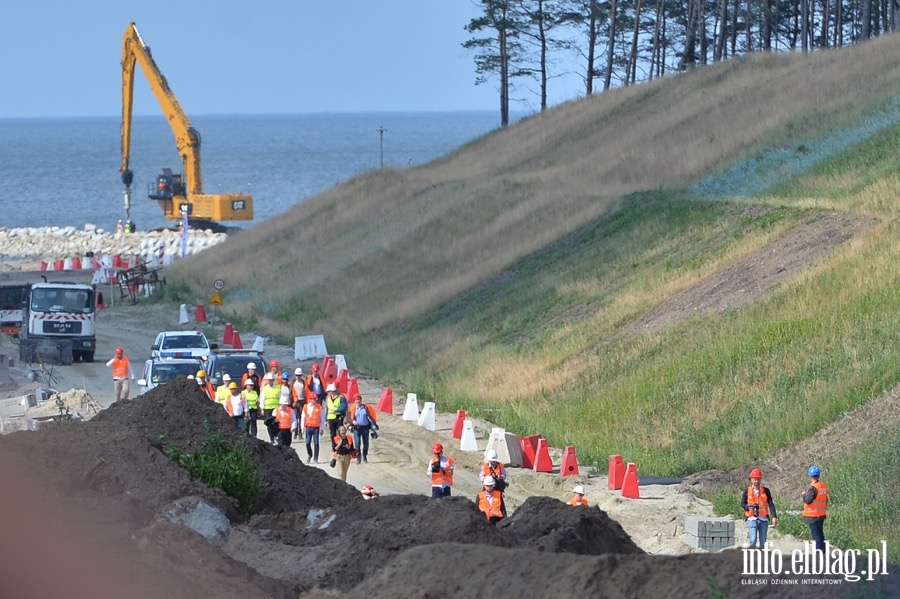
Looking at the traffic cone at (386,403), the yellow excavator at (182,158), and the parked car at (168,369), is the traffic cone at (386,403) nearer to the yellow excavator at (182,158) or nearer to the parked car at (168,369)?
the parked car at (168,369)

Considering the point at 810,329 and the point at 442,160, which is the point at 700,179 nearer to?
the point at 810,329

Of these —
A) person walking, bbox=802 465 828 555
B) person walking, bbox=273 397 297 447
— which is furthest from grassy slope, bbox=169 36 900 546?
person walking, bbox=802 465 828 555

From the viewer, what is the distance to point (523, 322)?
3453 cm

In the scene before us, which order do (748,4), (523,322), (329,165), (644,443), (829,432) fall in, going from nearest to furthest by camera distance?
(829,432), (644,443), (523,322), (748,4), (329,165)

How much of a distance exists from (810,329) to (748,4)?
55.8 metres

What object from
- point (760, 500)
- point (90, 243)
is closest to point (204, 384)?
point (760, 500)

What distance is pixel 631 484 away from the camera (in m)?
20.1

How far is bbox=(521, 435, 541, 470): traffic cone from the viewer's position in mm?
22594

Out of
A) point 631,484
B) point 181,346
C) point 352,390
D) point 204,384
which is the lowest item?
point 631,484

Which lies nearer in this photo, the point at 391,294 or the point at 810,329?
the point at 810,329

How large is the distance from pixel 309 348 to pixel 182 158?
3839 cm

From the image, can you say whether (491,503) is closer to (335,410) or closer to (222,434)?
(222,434)

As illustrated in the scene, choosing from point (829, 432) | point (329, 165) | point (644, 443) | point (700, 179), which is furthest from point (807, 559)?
point (329, 165)

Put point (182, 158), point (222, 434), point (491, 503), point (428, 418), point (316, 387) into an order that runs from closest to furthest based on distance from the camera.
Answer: point (491, 503) → point (222, 434) → point (316, 387) → point (428, 418) → point (182, 158)
